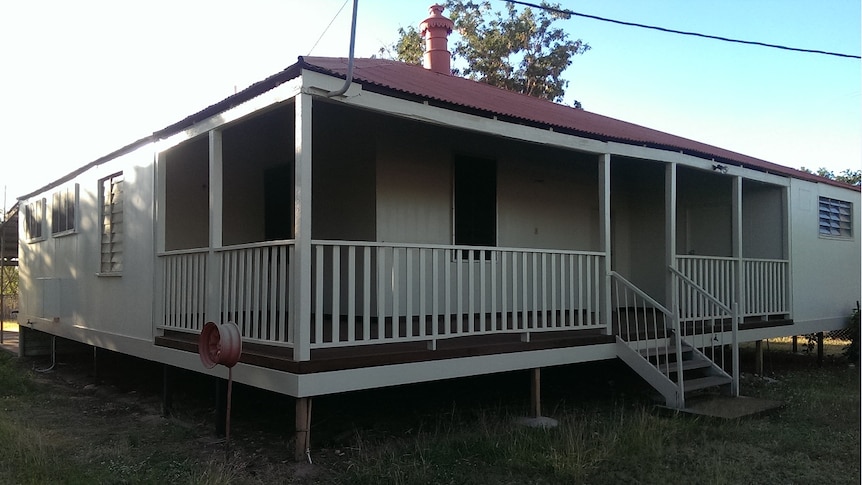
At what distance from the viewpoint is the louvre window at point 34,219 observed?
12703 mm

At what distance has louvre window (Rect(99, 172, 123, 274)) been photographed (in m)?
8.90

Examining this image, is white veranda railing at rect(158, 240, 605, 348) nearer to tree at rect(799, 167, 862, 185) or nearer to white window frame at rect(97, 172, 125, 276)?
white window frame at rect(97, 172, 125, 276)

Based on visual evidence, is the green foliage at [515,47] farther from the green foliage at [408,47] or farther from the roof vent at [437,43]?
the roof vent at [437,43]

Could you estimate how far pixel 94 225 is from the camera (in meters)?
9.56

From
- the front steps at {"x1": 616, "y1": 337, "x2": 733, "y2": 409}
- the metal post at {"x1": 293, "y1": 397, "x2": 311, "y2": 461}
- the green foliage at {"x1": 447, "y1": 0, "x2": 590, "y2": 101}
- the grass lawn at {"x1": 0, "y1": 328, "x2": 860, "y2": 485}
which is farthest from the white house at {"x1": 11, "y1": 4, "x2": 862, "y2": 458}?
the green foliage at {"x1": 447, "y1": 0, "x2": 590, "y2": 101}

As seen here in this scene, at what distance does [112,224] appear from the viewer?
9109 mm

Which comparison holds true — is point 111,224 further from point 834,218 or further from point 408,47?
point 408,47

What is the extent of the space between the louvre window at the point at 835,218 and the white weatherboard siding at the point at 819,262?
0.31 ft

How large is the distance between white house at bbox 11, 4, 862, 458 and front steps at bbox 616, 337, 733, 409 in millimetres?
28

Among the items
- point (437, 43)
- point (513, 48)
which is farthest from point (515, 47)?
point (437, 43)

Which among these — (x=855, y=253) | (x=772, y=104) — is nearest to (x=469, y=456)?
(x=855, y=253)

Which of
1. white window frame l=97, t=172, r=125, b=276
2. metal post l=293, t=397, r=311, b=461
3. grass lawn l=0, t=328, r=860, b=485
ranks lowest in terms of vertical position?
grass lawn l=0, t=328, r=860, b=485

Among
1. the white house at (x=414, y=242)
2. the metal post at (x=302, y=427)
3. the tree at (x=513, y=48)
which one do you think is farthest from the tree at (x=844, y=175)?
the metal post at (x=302, y=427)

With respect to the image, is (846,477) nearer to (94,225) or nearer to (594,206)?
(594,206)
